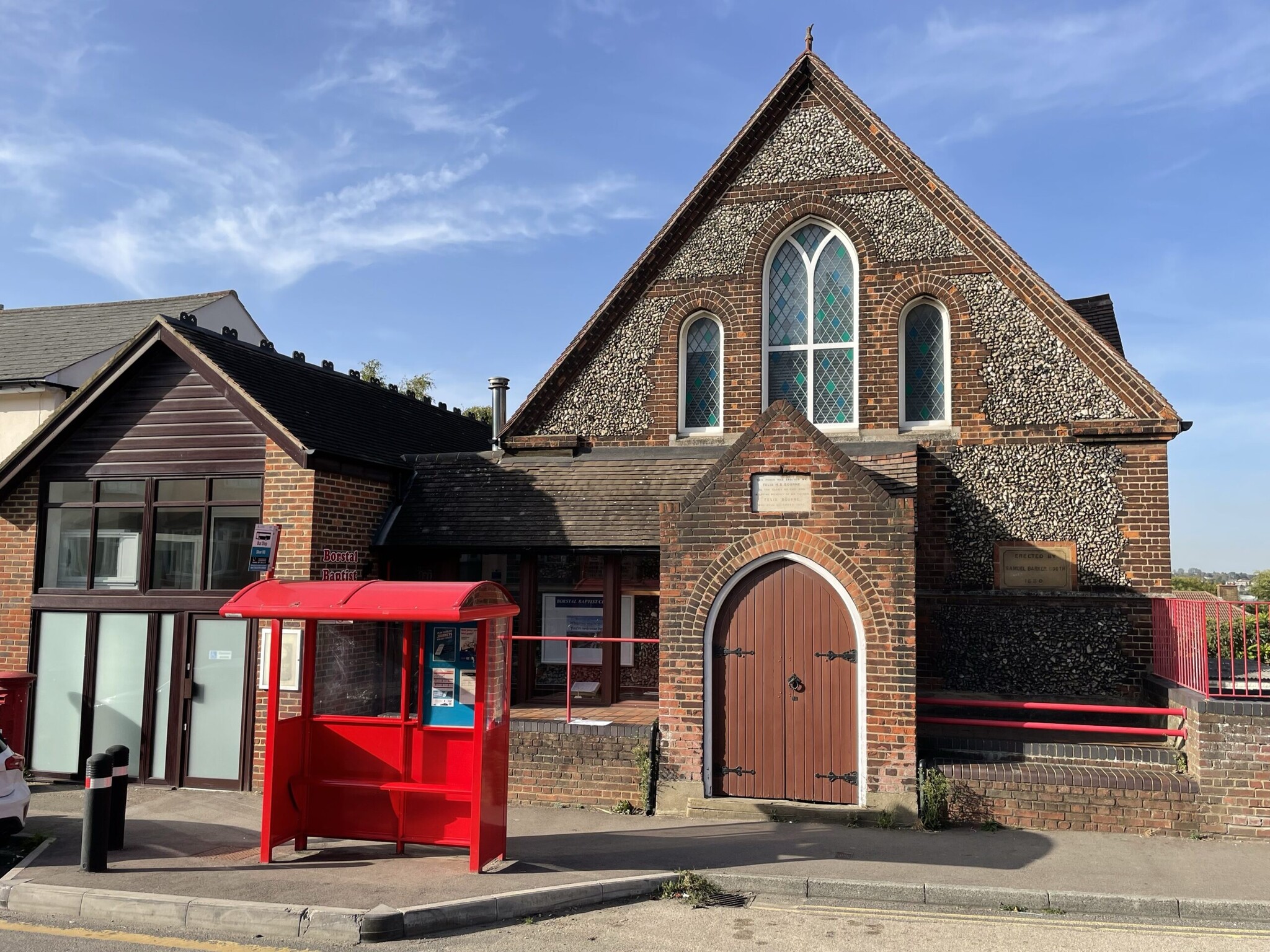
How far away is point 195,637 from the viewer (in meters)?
11.1

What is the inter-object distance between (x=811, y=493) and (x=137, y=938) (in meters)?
7.03

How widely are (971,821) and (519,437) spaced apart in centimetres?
810

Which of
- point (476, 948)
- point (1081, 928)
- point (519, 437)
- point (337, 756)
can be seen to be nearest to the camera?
point (476, 948)

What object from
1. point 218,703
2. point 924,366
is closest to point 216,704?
point 218,703

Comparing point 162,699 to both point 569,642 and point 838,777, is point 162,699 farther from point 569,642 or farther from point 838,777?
point 838,777

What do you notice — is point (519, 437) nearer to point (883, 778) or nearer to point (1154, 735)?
point (883, 778)

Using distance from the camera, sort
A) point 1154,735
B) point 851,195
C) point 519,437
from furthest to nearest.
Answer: point 519,437
point 851,195
point 1154,735

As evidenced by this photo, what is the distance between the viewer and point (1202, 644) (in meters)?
8.75

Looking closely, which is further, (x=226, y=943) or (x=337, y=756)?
(x=337, y=756)

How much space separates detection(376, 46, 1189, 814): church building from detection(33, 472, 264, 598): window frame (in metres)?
2.13

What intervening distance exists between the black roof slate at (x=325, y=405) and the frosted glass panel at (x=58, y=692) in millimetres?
3840

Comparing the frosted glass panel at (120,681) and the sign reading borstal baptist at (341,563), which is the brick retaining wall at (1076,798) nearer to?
the sign reading borstal baptist at (341,563)

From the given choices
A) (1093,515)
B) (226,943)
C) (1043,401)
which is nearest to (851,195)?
(1043,401)

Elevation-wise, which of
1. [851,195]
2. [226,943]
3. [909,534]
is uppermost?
[851,195]
